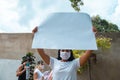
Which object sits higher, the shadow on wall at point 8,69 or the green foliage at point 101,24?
the green foliage at point 101,24

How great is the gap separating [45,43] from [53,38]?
95mm

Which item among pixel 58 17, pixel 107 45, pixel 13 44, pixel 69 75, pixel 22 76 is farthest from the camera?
pixel 13 44

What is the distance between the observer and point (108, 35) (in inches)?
372

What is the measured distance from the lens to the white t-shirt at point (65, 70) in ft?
10.9

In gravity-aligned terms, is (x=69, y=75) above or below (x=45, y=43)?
below

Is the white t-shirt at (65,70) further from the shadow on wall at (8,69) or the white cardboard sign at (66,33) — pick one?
the shadow on wall at (8,69)

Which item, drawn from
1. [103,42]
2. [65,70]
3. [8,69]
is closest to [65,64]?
[65,70]

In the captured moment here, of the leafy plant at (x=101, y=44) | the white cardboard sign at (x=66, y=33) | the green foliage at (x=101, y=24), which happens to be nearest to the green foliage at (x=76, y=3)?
the leafy plant at (x=101, y=44)

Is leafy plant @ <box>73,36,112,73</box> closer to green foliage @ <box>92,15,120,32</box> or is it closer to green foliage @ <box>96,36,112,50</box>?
green foliage @ <box>96,36,112,50</box>

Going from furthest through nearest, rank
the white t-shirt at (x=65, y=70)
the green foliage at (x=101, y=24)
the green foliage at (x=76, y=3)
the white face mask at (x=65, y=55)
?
the green foliage at (x=101, y=24) < the green foliage at (x=76, y=3) < the white face mask at (x=65, y=55) < the white t-shirt at (x=65, y=70)

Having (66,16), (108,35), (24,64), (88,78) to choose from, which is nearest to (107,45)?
(108,35)

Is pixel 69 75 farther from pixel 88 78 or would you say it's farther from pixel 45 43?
pixel 88 78

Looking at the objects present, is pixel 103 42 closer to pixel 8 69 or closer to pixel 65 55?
pixel 8 69

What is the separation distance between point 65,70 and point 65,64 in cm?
9
